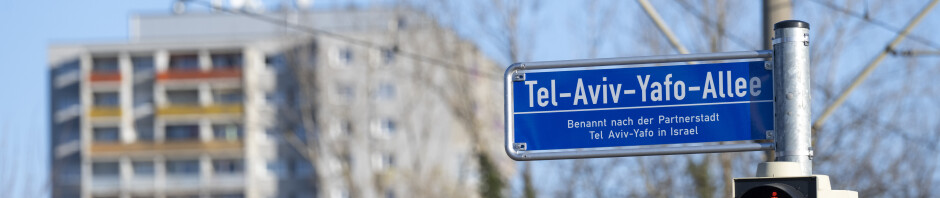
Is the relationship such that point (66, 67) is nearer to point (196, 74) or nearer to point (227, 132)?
point (196, 74)

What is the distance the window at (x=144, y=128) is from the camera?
7419 centimetres

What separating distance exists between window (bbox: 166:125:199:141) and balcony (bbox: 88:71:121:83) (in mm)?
3514

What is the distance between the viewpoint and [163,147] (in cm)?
7312

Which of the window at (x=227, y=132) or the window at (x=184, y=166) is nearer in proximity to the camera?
the window at (x=227, y=132)

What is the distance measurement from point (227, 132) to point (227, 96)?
7.28 ft

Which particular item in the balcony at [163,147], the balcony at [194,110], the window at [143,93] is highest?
the window at [143,93]

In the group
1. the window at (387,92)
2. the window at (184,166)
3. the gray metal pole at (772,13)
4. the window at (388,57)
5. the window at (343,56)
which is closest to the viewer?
the gray metal pole at (772,13)

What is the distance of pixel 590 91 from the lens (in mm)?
5422

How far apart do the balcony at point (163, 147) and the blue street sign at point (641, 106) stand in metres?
68.0

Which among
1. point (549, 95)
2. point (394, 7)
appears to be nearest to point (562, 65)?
point (549, 95)

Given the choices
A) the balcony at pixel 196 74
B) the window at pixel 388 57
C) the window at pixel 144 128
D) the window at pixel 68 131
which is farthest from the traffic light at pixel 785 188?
the window at pixel 68 131

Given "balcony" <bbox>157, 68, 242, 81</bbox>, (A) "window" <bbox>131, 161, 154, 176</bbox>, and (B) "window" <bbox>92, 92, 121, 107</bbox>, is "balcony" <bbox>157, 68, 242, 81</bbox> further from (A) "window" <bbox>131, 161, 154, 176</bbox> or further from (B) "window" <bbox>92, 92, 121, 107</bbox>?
(A) "window" <bbox>131, 161, 154, 176</bbox>

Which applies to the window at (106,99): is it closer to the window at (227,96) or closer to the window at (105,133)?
the window at (105,133)

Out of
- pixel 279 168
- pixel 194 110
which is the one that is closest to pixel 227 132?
pixel 194 110
